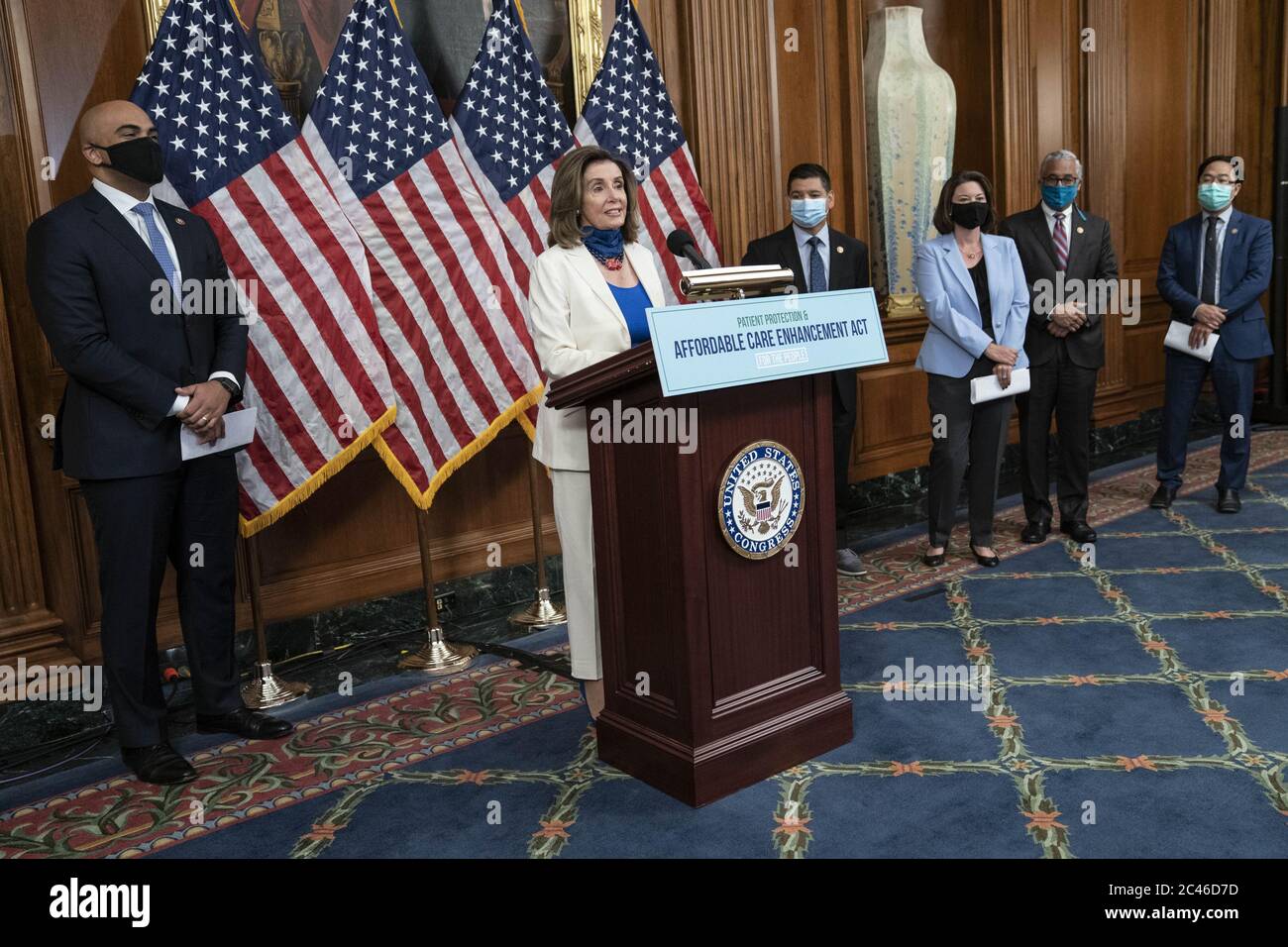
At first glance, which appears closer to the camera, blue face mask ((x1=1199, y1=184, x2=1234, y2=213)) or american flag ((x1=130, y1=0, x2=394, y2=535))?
american flag ((x1=130, y1=0, x2=394, y2=535))

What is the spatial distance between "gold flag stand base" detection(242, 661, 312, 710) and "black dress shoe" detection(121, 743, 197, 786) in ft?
1.76

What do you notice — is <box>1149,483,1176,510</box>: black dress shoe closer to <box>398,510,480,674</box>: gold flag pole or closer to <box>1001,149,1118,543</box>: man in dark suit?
<box>1001,149,1118,543</box>: man in dark suit

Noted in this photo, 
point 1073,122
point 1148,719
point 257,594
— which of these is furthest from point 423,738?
point 1073,122

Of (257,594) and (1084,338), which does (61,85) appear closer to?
(257,594)

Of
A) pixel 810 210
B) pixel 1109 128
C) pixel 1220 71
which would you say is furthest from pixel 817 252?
pixel 1220 71

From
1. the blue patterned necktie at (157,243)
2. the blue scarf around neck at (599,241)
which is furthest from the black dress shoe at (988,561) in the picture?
the blue patterned necktie at (157,243)

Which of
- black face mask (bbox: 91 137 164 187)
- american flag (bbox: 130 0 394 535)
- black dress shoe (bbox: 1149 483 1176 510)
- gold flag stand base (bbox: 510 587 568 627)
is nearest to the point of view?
black face mask (bbox: 91 137 164 187)

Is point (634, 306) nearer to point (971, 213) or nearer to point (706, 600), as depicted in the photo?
point (706, 600)

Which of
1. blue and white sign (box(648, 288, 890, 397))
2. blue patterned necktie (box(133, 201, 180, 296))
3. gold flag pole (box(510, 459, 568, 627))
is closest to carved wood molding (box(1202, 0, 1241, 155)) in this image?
gold flag pole (box(510, 459, 568, 627))

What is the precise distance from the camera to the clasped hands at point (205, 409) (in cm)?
334

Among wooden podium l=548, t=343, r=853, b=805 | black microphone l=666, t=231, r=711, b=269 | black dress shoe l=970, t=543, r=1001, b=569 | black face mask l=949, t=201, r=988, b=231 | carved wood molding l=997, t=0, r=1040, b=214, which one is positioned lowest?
black dress shoe l=970, t=543, r=1001, b=569

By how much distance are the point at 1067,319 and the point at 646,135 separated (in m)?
2.23

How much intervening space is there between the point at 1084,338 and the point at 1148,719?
2.67 metres

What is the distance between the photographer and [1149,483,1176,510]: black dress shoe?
6133 mm
